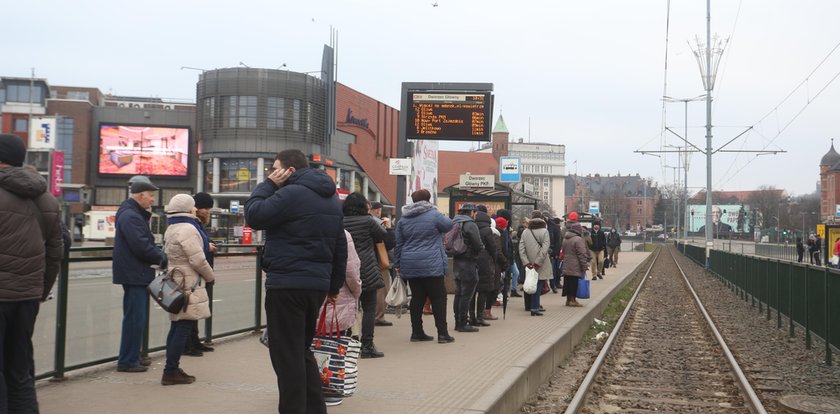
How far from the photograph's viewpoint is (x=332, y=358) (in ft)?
18.0

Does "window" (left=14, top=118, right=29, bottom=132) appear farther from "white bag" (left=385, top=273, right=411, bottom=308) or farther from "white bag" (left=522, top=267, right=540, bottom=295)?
"white bag" (left=385, top=273, right=411, bottom=308)

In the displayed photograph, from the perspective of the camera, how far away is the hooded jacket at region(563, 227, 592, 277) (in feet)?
46.9

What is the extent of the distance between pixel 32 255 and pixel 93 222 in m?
64.1

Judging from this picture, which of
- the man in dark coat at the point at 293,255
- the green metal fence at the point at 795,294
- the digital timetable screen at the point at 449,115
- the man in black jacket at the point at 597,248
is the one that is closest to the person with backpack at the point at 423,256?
the man in dark coat at the point at 293,255

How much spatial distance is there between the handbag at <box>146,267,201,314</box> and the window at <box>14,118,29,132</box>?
245ft

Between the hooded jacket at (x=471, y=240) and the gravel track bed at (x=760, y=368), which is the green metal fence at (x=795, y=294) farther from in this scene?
the hooded jacket at (x=471, y=240)

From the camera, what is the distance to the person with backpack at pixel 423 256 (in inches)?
360

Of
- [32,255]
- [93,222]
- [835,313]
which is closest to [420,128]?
[835,313]

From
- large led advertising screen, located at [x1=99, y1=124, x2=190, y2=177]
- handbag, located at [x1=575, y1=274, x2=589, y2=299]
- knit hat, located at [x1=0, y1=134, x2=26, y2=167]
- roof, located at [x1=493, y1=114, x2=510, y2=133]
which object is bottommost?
handbag, located at [x1=575, y1=274, x2=589, y2=299]

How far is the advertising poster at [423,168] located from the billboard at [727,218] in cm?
10146

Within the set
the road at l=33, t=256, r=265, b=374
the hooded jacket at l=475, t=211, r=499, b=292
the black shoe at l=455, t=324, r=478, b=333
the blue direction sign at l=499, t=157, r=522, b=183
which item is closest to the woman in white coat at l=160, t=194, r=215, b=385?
the road at l=33, t=256, r=265, b=374

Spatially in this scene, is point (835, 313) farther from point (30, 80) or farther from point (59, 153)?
point (30, 80)

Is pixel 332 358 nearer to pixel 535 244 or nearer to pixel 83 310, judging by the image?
pixel 83 310

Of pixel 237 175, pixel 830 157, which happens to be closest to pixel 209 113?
pixel 237 175
